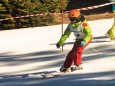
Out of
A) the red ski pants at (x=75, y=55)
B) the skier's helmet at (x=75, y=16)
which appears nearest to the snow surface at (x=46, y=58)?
the red ski pants at (x=75, y=55)

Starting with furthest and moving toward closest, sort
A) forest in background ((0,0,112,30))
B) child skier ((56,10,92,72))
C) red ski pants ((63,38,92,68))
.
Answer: forest in background ((0,0,112,30))
red ski pants ((63,38,92,68))
child skier ((56,10,92,72))

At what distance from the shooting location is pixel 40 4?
17938 millimetres

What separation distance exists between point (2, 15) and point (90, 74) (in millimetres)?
9250

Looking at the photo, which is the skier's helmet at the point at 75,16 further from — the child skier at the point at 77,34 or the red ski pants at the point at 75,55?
the red ski pants at the point at 75,55

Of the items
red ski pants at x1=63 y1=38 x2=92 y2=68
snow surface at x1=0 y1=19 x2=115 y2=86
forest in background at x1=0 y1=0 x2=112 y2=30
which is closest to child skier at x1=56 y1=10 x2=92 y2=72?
red ski pants at x1=63 y1=38 x2=92 y2=68

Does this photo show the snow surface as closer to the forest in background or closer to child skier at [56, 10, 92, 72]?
child skier at [56, 10, 92, 72]

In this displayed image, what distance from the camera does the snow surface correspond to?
27.4 feet

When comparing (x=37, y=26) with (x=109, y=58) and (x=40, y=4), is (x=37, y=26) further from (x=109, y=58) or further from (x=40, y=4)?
(x=109, y=58)

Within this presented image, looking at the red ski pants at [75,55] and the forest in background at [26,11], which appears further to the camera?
the forest in background at [26,11]

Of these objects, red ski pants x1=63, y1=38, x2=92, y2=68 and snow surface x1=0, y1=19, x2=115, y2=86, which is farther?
red ski pants x1=63, y1=38, x2=92, y2=68

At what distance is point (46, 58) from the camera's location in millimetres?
10922

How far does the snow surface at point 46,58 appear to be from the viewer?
835cm

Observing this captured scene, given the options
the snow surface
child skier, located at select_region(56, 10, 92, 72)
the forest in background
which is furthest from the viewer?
the forest in background

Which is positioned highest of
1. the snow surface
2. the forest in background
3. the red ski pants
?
the forest in background
